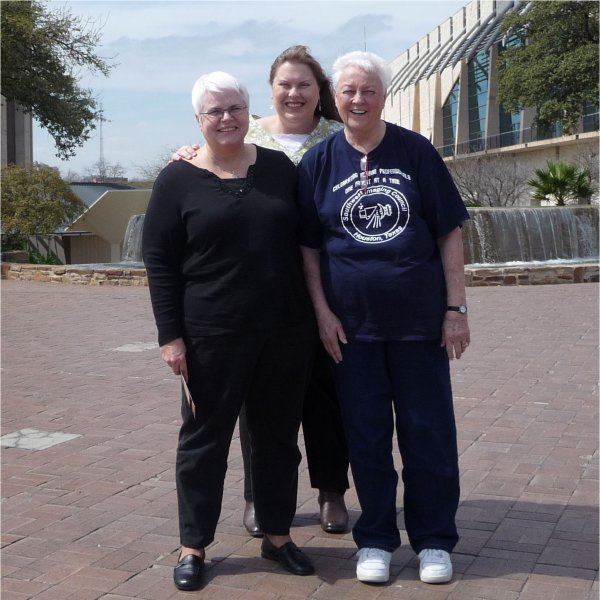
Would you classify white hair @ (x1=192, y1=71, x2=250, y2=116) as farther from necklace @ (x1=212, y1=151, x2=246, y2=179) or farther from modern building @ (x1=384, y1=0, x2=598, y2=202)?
modern building @ (x1=384, y1=0, x2=598, y2=202)

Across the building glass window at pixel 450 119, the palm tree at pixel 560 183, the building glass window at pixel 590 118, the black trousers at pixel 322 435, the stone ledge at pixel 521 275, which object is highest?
the building glass window at pixel 450 119

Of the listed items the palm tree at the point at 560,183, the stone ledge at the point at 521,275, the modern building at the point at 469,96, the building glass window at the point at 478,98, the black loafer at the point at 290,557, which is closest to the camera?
the black loafer at the point at 290,557

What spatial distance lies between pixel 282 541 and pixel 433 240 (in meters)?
1.37

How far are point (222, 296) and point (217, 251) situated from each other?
0.57ft

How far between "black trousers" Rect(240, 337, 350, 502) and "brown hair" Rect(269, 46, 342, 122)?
3.67 ft

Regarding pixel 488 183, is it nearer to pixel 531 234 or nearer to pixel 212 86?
pixel 531 234

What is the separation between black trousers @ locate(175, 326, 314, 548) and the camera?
11.8 ft

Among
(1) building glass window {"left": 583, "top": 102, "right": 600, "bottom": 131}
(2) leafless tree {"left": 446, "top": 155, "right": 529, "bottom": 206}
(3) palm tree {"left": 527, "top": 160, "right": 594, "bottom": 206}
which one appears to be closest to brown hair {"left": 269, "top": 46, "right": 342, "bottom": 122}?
(3) palm tree {"left": 527, "top": 160, "right": 594, "bottom": 206}

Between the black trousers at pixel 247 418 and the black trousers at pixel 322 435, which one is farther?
the black trousers at pixel 322 435

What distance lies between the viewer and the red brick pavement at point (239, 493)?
3588mm

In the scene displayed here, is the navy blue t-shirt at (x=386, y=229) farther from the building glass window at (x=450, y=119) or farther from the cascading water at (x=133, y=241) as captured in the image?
the building glass window at (x=450, y=119)

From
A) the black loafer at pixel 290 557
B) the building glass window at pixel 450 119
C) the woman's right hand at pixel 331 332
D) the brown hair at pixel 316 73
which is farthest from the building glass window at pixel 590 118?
the black loafer at pixel 290 557

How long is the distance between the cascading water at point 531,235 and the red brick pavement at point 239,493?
35.4 feet

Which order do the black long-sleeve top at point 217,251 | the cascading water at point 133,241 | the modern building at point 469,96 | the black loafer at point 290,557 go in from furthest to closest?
the modern building at point 469,96 → the cascading water at point 133,241 → the black loafer at point 290,557 → the black long-sleeve top at point 217,251
